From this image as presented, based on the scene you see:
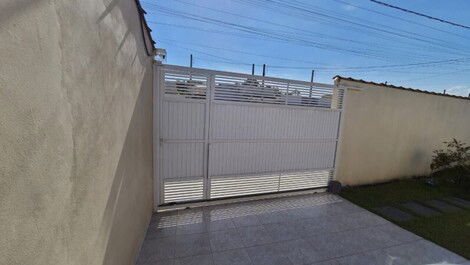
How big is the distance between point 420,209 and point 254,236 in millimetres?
3600

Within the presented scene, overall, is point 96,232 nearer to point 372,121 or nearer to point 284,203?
point 284,203

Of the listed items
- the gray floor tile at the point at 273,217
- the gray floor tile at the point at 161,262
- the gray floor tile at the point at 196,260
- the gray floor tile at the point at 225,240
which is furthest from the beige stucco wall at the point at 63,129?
the gray floor tile at the point at 273,217

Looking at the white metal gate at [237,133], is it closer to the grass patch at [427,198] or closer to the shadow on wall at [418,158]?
the grass patch at [427,198]

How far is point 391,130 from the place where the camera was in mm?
5582

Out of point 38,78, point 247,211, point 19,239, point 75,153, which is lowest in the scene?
point 247,211

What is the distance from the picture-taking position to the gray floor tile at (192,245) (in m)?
2.84

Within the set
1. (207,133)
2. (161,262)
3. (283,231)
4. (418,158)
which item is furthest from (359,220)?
(418,158)

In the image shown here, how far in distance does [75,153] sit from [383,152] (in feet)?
21.3

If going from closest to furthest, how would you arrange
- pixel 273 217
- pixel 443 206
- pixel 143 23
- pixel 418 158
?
pixel 143 23 < pixel 273 217 < pixel 443 206 < pixel 418 158

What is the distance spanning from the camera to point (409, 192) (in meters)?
5.23

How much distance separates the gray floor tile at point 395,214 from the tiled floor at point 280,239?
28 centimetres

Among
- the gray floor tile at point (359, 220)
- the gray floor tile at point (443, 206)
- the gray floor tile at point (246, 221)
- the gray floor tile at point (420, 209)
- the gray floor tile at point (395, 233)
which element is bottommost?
the gray floor tile at point (246, 221)

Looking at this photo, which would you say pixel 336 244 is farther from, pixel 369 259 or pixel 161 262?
pixel 161 262

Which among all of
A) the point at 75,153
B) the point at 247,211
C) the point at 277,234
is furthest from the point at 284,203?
the point at 75,153
